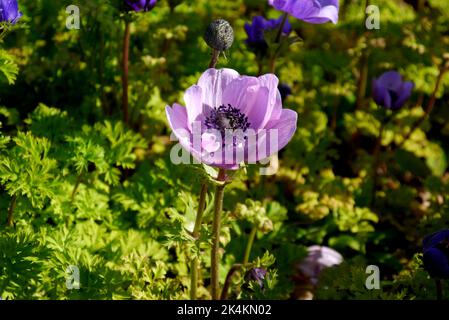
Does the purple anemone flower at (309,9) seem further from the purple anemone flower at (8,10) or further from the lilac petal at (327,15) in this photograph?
the purple anemone flower at (8,10)

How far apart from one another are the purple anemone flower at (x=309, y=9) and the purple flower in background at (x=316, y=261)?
1.18 meters

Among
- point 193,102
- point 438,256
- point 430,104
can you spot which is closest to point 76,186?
point 193,102

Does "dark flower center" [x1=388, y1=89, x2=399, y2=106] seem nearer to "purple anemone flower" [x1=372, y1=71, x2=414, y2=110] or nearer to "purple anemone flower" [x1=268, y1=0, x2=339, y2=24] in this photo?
"purple anemone flower" [x1=372, y1=71, x2=414, y2=110]

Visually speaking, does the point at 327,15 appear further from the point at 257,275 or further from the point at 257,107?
the point at 257,275

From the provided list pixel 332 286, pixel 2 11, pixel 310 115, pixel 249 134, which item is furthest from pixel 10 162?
pixel 310 115

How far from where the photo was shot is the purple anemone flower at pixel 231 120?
1.80 m

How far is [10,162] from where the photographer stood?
2.32 meters

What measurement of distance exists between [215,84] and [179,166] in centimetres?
89

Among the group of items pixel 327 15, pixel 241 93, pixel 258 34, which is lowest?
pixel 241 93

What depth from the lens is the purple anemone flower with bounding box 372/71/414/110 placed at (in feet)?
10.0

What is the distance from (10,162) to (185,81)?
52.9 inches

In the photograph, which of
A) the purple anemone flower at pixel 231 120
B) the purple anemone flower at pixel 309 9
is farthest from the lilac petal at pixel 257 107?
the purple anemone flower at pixel 309 9

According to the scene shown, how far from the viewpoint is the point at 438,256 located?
198 cm
